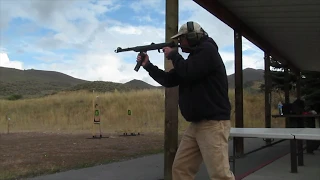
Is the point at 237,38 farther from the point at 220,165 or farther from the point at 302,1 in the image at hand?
the point at 220,165

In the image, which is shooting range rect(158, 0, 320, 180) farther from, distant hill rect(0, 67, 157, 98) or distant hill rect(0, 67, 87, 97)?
distant hill rect(0, 67, 87, 97)

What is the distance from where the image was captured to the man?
3.27 meters

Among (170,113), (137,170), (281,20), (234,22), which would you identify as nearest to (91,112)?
(234,22)

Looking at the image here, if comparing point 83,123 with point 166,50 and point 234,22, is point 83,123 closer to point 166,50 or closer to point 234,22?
point 234,22

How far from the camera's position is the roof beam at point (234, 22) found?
7402 millimetres

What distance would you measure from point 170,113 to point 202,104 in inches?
80.7

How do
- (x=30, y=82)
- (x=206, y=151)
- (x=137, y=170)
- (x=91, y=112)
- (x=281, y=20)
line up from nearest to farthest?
(x=206, y=151) < (x=137, y=170) < (x=281, y=20) < (x=91, y=112) < (x=30, y=82)

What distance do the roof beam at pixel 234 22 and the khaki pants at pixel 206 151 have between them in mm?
3977

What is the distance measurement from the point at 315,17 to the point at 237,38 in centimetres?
173

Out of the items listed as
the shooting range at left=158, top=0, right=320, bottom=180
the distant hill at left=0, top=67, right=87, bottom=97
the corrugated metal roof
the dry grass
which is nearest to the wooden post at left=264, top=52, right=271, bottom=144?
the shooting range at left=158, top=0, right=320, bottom=180

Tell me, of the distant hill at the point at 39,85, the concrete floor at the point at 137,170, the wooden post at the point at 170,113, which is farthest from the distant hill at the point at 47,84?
the wooden post at the point at 170,113

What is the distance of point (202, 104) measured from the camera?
131 inches

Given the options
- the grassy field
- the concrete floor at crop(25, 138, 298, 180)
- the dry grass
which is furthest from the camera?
the dry grass

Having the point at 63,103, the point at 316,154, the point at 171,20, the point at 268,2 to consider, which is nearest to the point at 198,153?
the point at 171,20
